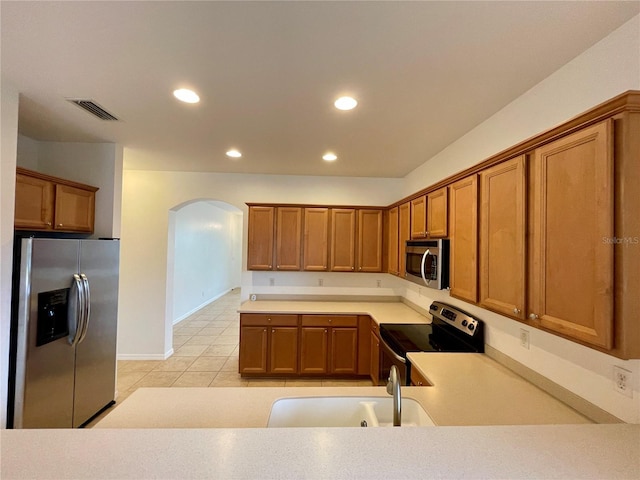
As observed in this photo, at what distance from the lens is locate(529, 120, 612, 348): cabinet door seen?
1.04m

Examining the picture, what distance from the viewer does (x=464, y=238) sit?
2037mm

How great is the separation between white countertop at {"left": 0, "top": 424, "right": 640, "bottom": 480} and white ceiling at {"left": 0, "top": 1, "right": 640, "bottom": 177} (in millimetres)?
1711

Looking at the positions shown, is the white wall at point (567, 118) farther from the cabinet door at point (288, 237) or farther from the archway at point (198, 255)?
the archway at point (198, 255)

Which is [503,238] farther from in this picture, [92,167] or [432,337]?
[92,167]

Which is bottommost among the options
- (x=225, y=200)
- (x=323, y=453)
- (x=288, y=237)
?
(x=323, y=453)

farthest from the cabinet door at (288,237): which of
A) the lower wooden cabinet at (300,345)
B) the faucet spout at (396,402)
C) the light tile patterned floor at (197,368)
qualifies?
the faucet spout at (396,402)

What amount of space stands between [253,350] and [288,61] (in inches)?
124

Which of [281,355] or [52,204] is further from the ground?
[52,204]

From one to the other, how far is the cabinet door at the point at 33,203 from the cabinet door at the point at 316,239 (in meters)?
2.61

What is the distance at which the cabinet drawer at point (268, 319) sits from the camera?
352 cm

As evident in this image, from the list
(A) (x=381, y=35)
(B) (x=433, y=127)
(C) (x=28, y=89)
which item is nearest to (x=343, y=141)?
(B) (x=433, y=127)

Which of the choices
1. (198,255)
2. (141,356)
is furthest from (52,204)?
(198,255)

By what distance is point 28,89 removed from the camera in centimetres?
192

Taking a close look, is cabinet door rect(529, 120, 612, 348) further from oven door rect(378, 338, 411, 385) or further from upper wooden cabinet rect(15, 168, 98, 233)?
upper wooden cabinet rect(15, 168, 98, 233)
